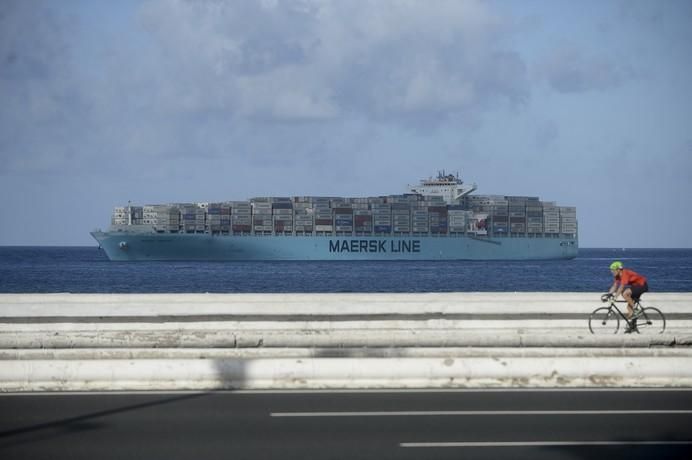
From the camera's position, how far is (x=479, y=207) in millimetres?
129750

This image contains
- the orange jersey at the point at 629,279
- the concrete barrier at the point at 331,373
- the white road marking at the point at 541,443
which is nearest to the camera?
the white road marking at the point at 541,443

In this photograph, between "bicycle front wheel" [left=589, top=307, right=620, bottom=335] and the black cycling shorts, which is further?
"bicycle front wheel" [left=589, top=307, right=620, bottom=335]

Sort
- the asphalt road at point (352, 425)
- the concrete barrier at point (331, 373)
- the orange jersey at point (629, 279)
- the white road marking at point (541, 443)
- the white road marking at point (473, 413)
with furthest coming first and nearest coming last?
1. the orange jersey at point (629, 279)
2. the concrete barrier at point (331, 373)
3. the white road marking at point (473, 413)
4. the white road marking at point (541, 443)
5. the asphalt road at point (352, 425)

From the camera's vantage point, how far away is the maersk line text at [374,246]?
388ft

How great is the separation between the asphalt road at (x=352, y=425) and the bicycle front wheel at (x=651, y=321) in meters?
5.33

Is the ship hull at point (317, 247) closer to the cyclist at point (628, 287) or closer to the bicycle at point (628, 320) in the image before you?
the bicycle at point (628, 320)

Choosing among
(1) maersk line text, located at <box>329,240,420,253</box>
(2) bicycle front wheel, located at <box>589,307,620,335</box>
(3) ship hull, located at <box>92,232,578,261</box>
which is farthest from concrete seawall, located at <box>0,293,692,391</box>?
(1) maersk line text, located at <box>329,240,420,253</box>

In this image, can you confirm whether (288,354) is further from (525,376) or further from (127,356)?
(525,376)

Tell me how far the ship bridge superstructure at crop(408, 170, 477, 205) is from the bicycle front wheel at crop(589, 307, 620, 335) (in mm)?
117572

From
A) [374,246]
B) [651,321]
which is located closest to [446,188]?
[374,246]

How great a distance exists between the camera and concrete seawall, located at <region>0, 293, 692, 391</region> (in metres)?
10.1

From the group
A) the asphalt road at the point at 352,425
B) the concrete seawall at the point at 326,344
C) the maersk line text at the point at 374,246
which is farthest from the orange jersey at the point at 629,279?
the maersk line text at the point at 374,246

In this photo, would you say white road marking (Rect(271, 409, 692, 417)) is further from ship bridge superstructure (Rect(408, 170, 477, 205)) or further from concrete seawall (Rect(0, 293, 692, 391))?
ship bridge superstructure (Rect(408, 170, 477, 205))

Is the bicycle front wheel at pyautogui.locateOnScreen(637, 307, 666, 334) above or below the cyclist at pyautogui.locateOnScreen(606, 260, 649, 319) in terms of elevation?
below
